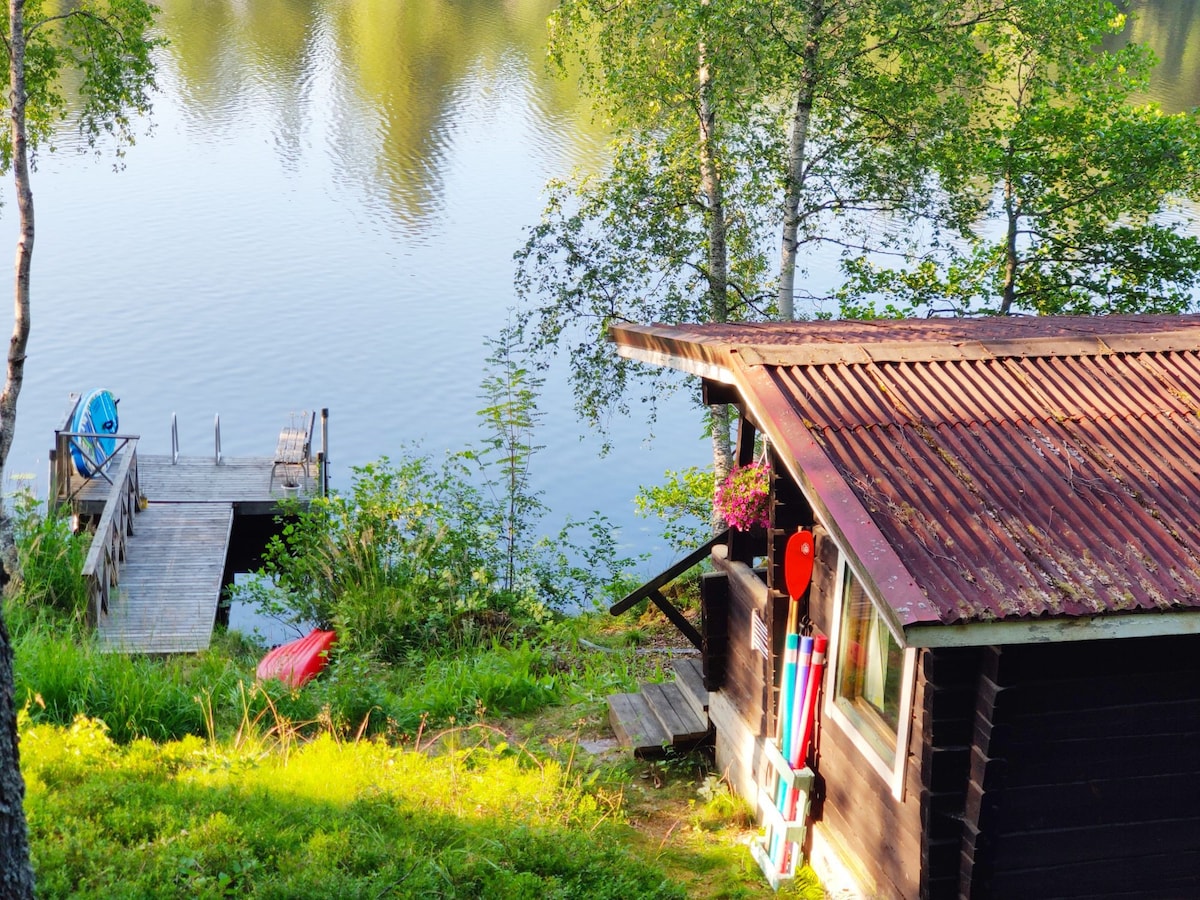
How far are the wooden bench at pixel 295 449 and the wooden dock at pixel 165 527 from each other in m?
0.06

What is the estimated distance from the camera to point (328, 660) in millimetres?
11695

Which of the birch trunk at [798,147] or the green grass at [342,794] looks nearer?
the green grass at [342,794]

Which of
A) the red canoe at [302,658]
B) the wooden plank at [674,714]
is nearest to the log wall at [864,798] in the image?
the wooden plank at [674,714]

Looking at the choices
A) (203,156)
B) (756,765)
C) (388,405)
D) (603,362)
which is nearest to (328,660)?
(756,765)

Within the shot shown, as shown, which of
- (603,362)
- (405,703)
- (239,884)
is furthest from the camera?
(603,362)

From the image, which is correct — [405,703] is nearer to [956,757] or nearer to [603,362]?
[956,757]

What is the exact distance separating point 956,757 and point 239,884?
3530mm

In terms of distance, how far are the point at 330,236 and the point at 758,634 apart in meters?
23.9

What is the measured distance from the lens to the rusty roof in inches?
191

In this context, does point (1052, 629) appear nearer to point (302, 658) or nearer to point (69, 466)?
point (302, 658)

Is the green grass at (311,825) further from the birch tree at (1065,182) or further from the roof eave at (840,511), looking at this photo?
the birch tree at (1065,182)

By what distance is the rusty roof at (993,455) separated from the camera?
4.85 metres

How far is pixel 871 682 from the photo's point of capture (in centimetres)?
635

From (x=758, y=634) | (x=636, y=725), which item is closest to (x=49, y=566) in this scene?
(x=636, y=725)
